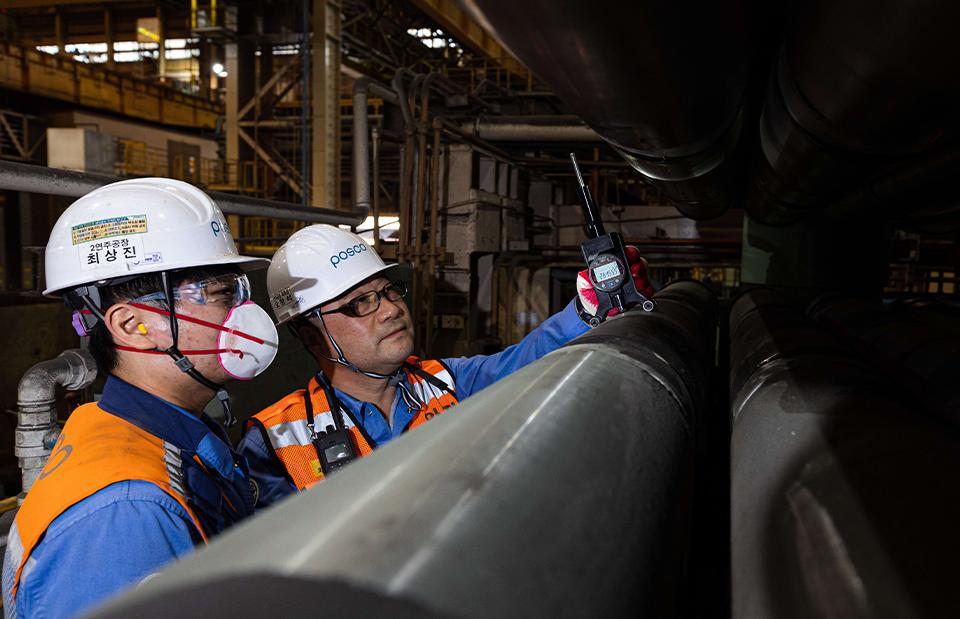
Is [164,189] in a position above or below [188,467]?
above

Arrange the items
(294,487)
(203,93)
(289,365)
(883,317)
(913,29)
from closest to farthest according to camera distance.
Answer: (913,29)
(294,487)
(883,317)
(289,365)
(203,93)

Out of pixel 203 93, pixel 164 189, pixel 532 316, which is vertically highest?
pixel 203 93

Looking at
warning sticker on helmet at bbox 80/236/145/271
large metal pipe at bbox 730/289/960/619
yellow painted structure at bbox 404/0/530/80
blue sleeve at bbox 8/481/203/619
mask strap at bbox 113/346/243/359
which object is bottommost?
blue sleeve at bbox 8/481/203/619

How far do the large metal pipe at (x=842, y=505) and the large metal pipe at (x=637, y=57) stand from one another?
0.44 metres

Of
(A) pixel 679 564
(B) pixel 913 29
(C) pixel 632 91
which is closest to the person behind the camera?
(B) pixel 913 29

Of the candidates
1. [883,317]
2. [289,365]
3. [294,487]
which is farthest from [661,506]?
[289,365]

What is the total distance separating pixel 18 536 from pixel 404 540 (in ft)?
2.75

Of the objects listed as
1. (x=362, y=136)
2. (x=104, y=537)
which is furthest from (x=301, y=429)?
(x=362, y=136)

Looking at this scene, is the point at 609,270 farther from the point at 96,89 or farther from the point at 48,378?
the point at 96,89

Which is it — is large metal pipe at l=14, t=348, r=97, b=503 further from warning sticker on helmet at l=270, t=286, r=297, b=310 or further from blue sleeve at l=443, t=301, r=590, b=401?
blue sleeve at l=443, t=301, r=590, b=401

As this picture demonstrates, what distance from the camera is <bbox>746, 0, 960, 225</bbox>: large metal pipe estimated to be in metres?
0.58

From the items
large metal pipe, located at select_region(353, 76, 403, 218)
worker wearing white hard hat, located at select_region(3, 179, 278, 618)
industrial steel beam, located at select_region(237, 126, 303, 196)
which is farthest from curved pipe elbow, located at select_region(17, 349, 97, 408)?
industrial steel beam, located at select_region(237, 126, 303, 196)

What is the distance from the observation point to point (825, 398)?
0.77 meters

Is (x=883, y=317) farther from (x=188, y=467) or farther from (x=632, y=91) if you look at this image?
(x=188, y=467)
